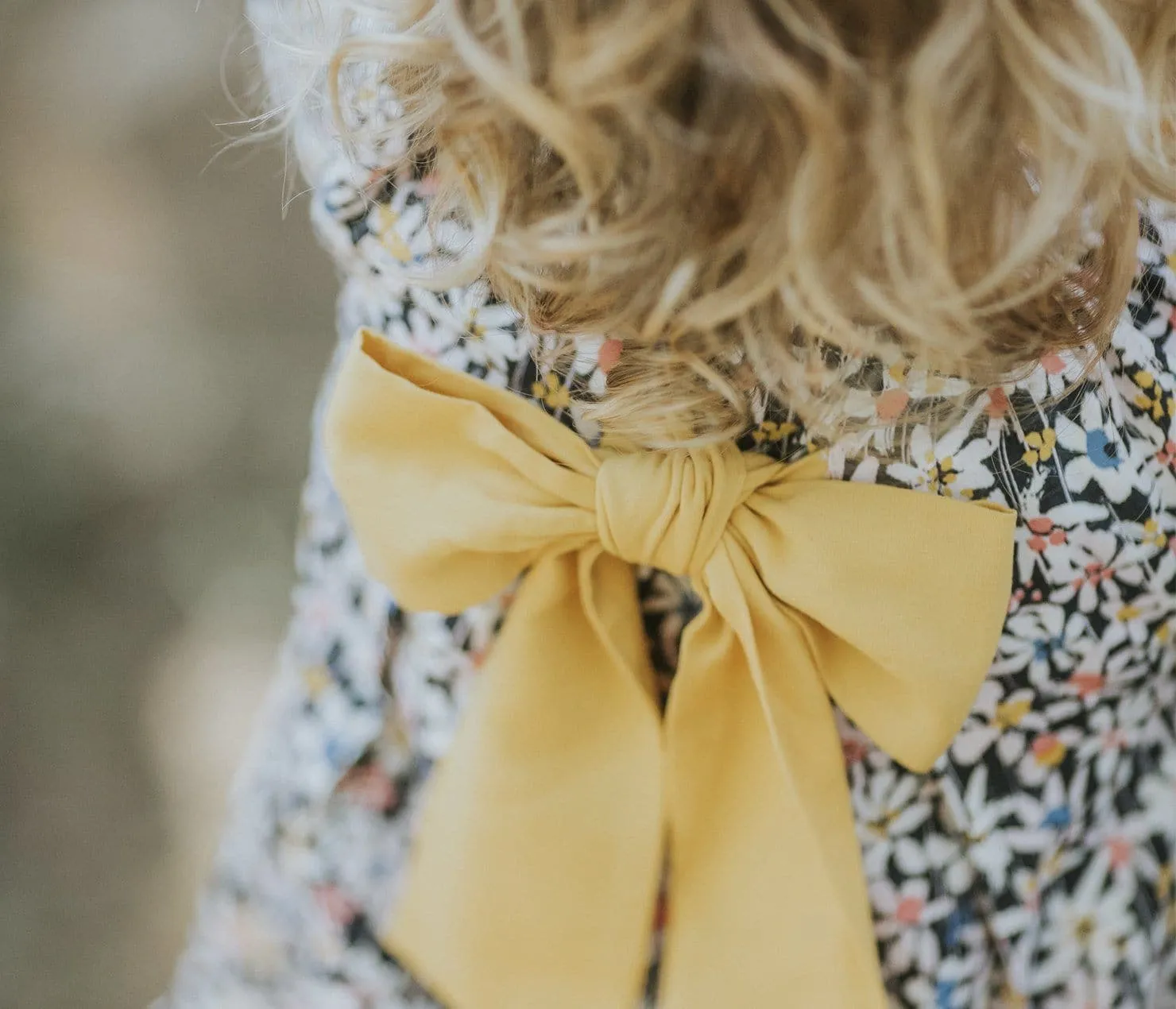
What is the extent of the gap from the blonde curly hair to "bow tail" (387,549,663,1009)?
7.5 inches

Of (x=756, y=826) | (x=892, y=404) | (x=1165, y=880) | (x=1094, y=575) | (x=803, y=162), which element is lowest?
(x=1165, y=880)

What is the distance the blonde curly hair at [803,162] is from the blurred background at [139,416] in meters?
0.90

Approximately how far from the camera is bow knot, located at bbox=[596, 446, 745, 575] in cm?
49

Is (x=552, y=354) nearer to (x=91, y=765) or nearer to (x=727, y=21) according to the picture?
Result: (x=727, y=21)

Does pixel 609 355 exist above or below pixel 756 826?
above

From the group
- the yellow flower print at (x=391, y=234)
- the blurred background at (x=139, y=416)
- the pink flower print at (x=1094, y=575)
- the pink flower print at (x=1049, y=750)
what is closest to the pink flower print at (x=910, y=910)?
the pink flower print at (x=1049, y=750)

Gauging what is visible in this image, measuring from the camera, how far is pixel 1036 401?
0.49m

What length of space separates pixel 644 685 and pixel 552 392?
0.17m

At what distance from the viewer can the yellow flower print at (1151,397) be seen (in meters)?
0.51

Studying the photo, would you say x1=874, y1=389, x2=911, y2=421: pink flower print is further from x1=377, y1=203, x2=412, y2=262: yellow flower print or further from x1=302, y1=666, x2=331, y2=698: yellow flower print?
x1=302, y1=666, x2=331, y2=698: yellow flower print

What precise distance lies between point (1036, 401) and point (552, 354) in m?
0.23

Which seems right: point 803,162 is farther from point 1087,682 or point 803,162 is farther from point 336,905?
point 336,905

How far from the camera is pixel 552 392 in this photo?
1.77 ft

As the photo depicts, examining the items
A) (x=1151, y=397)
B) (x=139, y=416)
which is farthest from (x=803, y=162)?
(x=139, y=416)
